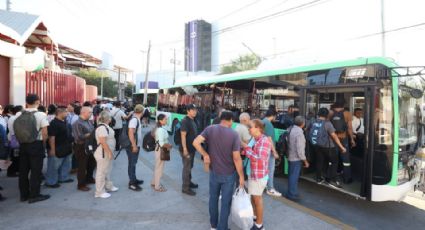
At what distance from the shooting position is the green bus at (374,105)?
481cm

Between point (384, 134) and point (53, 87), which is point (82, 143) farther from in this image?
point (53, 87)

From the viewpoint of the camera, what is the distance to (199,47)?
90562 mm

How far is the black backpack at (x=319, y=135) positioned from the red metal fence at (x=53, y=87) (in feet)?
35.0

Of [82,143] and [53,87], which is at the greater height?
[53,87]

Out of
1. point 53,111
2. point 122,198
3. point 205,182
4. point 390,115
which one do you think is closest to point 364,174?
point 390,115

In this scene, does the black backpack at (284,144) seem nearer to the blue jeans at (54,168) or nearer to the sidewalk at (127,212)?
Answer: the sidewalk at (127,212)

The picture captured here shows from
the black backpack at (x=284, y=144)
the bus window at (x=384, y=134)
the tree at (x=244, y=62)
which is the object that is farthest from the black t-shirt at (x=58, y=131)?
the tree at (x=244, y=62)

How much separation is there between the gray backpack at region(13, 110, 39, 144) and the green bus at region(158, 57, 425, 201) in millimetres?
5072

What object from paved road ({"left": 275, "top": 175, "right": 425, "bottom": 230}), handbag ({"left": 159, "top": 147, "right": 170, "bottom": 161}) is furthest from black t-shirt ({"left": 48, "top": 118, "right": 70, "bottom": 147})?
paved road ({"left": 275, "top": 175, "right": 425, "bottom": 230})

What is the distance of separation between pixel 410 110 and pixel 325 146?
5.29ft

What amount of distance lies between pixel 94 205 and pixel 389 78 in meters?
5.47

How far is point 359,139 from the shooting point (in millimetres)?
5613

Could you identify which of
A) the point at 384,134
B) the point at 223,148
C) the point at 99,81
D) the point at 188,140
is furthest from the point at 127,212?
the point at 99,81

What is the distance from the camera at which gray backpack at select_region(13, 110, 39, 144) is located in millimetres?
4870
